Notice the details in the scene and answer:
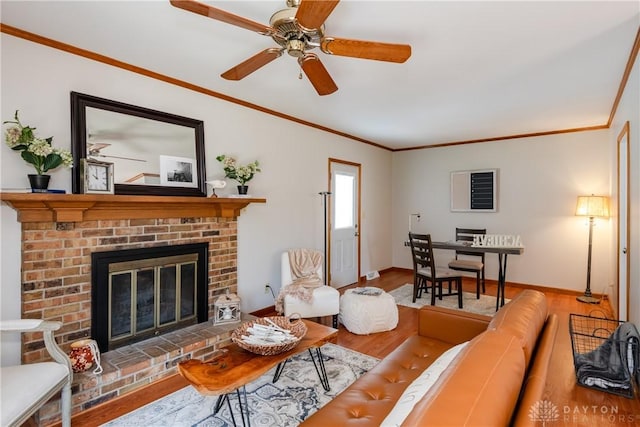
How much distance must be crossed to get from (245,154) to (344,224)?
2198 millimetres

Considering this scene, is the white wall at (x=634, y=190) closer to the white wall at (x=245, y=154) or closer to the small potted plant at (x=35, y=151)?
the white wall at (x=245, y=154)

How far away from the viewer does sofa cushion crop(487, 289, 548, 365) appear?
1.34 metres

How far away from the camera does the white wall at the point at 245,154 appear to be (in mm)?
2166

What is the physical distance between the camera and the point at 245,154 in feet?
12.0

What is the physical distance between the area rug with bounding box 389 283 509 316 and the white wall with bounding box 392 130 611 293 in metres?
1.06

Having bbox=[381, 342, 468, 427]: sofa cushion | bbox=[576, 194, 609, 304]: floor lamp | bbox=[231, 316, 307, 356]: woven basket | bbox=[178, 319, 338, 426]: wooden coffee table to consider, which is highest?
bbox=[576, 194, 609, 304]: floor lamp

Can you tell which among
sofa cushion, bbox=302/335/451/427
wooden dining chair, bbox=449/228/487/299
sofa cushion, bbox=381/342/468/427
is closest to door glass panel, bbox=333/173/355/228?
wooden dining chair, bbox=449/228/487/299

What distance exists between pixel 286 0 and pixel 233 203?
6.35 feet

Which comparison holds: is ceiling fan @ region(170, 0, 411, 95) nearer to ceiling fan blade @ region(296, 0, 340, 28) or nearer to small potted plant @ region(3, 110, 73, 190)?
ceiling fan blade @ region(296, 0, 340, 28)

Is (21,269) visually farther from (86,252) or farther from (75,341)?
(75,341)

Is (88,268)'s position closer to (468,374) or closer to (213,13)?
(213,13)

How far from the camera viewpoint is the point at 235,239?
11.4 ft

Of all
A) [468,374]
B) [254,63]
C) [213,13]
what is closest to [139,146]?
[254,63]

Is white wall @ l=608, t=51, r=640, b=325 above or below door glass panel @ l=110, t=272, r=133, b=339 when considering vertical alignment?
above
